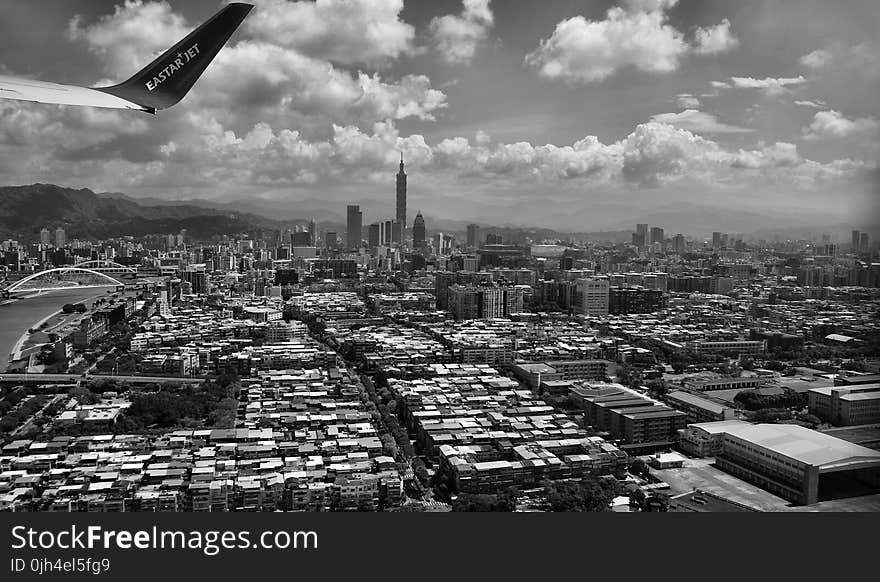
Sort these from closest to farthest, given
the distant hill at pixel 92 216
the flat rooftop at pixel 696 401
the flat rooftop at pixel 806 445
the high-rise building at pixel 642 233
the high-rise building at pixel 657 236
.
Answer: the flat rooftop at pixel 806 445
the flat rooftop at pixel 696 401
the distant hill at pixel 92 216
the high-rise building at pixel 642 233
the high-rise building at pixel 657 236

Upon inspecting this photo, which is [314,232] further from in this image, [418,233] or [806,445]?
[806,445]

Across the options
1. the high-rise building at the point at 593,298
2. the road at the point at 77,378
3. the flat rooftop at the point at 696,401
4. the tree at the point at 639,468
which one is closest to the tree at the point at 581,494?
the tree at the point at 639,468

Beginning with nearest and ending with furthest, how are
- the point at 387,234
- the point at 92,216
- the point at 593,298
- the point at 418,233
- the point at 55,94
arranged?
the point at 55,94 < the point at 92,216 < the point at 593,298 < the point at 418,233 < the point at 387,234

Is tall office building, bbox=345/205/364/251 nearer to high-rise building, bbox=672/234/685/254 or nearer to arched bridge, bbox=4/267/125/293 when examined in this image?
arched bridge, bbox=4/267/125/293

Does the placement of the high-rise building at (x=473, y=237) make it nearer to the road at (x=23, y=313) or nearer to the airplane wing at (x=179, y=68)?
the road at (x=23, y=313)

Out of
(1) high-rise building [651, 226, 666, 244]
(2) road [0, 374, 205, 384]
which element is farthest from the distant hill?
(1) high-rise building [651, 226, 666, 244]

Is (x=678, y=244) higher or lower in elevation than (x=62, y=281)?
higher

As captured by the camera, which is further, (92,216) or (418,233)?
(418,233)

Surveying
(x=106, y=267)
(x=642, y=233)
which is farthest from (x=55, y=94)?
(x=106, y=267)

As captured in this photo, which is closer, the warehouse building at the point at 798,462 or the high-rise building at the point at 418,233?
the warehouse building at the point at 798,462
